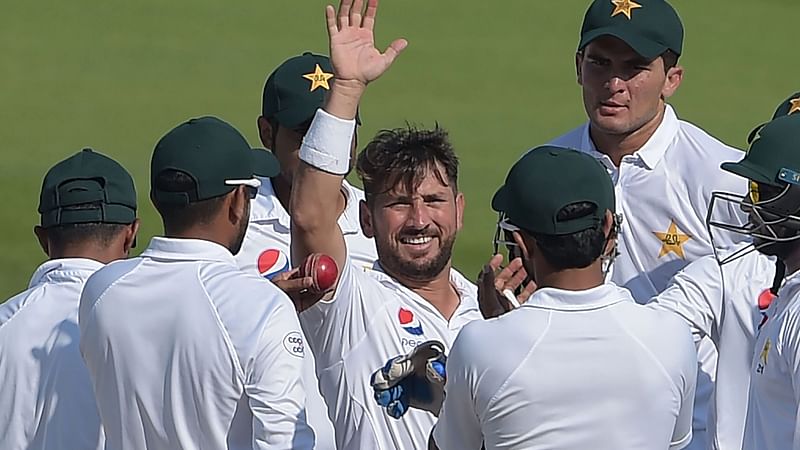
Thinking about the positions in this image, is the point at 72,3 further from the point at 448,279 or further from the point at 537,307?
the point at 537,307

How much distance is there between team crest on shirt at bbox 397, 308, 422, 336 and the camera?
3.85 meters

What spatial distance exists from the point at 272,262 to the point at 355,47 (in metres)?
1.16

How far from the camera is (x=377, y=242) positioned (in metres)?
4.08

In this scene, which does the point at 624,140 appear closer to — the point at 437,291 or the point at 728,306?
the point at 728,306

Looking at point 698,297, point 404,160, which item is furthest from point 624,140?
point 404,160

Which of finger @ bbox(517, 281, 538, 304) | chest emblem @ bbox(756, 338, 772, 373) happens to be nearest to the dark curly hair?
finger @ bbox(517, 281, 538, 304)

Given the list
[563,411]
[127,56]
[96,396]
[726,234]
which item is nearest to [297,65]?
[726,234]

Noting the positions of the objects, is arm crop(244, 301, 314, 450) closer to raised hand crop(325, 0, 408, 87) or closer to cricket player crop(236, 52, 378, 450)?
raised hand crop(325, 0, 408, 87)

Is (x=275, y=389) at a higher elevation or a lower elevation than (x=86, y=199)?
lower

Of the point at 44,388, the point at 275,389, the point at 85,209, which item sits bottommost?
the point at 44,388

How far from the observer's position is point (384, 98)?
43.0 ft

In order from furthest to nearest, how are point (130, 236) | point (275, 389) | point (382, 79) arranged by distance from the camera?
point (382, 79) → point (130, 236) → point (275, 389)

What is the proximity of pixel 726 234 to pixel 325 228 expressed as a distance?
155 centimetres

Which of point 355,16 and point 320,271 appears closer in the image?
point 320,271
